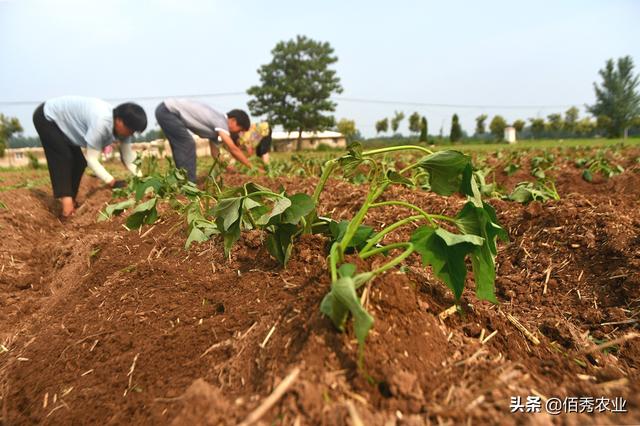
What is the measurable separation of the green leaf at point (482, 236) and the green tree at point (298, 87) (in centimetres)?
4326

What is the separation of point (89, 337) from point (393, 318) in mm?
1130

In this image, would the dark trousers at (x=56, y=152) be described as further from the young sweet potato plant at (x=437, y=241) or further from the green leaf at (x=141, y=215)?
the young sweet potato plant at (x=437, y=241)

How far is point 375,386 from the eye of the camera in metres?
0.91

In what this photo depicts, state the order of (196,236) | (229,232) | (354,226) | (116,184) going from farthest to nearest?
(116,184) → (196,236) → (229,232) → (354,226)

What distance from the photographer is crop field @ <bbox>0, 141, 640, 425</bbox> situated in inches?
34.7

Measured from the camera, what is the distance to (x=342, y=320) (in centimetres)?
97

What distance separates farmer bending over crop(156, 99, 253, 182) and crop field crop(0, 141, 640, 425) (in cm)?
311

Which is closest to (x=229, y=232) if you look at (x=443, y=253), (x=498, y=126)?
(x=443, y=253)

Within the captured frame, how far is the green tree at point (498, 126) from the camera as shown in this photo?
52906mm

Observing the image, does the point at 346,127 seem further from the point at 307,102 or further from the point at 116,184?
the point at 116,184

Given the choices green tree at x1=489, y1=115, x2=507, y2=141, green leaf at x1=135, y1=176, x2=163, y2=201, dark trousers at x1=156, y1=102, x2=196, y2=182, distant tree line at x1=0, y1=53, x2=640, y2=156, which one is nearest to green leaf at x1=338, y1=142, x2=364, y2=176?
green leaf at x1=135, y1=176, x2=163, y2=201

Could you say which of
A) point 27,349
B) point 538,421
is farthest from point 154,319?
point 538,421

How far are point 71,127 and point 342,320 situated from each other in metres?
4.91

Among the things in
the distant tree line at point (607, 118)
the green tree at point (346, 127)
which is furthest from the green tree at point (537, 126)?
the green tree at point (346, 127)
